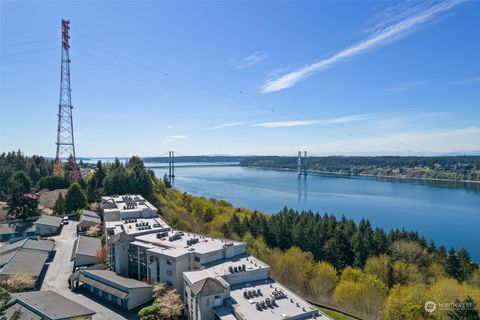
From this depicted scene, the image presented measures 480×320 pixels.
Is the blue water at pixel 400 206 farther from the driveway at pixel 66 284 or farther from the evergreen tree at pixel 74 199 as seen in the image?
the driveway at pixel 66 284

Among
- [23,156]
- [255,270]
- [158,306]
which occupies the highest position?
[23,156]

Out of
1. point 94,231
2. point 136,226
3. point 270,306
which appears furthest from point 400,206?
point 270,306

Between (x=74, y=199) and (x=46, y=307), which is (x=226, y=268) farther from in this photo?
(x=74, y=199)

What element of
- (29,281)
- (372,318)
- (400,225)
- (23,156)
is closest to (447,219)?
(400,225)

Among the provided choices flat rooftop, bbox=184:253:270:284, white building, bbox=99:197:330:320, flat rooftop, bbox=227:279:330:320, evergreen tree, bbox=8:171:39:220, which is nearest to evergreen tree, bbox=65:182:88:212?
evergreen tree, bbox=8:171:39:220

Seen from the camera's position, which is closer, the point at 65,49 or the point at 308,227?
the point at 308,227

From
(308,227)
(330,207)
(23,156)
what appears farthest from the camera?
(330,207)

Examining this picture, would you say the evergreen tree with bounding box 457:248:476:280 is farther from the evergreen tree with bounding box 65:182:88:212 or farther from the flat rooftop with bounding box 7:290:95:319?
the evergreen tree with bounding box 65:182:88:212

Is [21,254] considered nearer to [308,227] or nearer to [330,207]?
[308,227]
